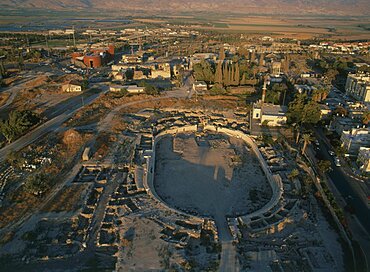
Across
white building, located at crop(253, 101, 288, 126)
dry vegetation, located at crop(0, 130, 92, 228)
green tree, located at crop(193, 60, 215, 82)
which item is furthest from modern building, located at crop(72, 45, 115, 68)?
white building, located at crop(253, 101, 288, 126)

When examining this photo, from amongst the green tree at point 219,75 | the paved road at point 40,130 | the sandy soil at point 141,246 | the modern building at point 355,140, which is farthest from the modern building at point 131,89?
the sandy soil at point 141,246

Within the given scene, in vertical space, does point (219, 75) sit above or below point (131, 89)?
above

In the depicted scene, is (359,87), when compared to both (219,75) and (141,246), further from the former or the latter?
(141,246)

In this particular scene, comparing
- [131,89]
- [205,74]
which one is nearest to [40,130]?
[131,89]

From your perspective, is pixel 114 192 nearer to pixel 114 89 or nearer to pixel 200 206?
pixel 200 206

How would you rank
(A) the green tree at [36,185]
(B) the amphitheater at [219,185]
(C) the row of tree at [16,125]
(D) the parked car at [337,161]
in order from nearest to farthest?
(B) the amphitheater at [219,185] → (A) the green tree at [36,185] → (D) the parked car at [337,161] → (C) the row of tree at [16,125]

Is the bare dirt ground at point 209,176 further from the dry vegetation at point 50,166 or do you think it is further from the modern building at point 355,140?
the modern building at point 355,140

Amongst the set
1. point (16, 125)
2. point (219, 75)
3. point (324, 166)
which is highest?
point (219, 75)

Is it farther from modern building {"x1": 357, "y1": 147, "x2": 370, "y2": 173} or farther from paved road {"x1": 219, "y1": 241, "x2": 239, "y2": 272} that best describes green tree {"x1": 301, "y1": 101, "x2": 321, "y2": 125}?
paved road {"x1": 219, "y1": 241, "x2": 239, "y2": 272}
